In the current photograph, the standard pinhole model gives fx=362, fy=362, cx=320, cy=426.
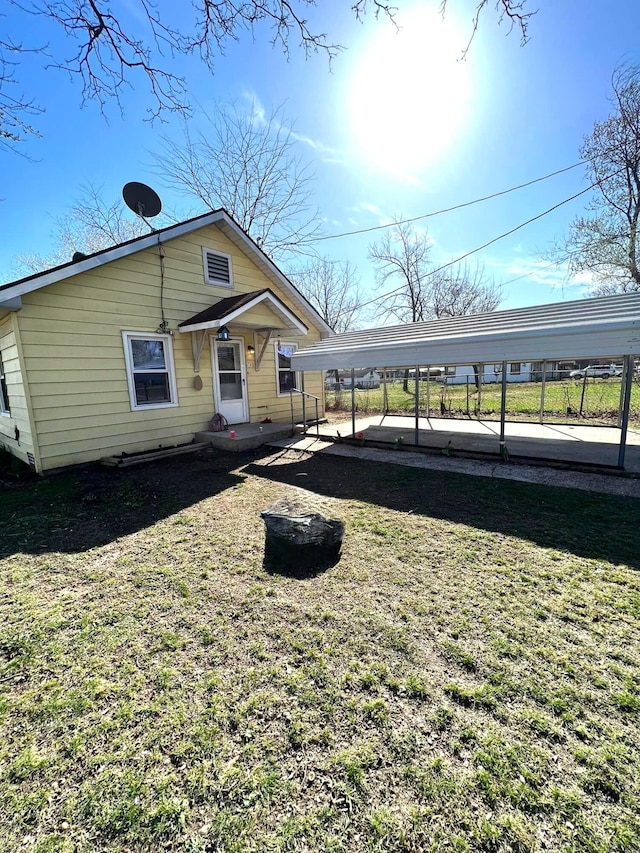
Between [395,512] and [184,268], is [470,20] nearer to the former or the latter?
[395,512]

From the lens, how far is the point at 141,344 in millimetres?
7332

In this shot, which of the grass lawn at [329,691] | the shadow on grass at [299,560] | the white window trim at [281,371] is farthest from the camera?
the white window trim at [281,371]

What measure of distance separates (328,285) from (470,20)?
26.2 meters

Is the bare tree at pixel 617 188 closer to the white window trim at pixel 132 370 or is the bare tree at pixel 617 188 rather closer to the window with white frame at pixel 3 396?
the white window trim at pixel 132 370

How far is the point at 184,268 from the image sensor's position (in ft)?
26.2

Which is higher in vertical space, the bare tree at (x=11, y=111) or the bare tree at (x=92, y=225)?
the bare tree at (x=92, y=225)

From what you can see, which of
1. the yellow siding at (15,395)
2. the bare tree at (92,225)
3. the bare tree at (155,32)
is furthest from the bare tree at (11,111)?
the bare tree at (92,225)

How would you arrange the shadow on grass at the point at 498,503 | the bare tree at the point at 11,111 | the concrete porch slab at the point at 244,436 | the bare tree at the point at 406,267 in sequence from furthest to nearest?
the bare tree at the point at 406,267 < the concrete porch slab at the point at 244,436 < the bare tree at the point at 11,111 < the shadow on grass at the point at 498,503

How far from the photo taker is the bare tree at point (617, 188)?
1272 cm

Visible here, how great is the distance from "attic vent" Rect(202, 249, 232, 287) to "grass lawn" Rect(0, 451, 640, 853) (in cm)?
660

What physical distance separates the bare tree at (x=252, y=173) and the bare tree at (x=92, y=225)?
3.36 m

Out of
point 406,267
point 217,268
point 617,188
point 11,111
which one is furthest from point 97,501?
point 406,267

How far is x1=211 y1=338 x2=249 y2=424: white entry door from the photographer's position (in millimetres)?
8715

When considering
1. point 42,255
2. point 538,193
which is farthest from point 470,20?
point 42,255
